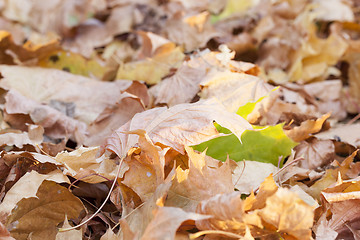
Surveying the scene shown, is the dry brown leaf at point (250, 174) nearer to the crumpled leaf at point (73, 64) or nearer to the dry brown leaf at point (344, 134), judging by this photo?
the dry brown leaf at point (344, 134)

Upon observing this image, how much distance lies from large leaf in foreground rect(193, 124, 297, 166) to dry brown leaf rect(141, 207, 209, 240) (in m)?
0.28

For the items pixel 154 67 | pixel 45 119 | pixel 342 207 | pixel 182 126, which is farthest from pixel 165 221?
pixel 154 67

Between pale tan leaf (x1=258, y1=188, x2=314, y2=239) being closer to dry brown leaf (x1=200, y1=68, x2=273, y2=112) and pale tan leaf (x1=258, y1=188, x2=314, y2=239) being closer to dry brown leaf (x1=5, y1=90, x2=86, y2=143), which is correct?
dry brown leaf (x1=200, y1=68, x2=273, y2=112)

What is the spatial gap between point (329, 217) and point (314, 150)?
28 cm

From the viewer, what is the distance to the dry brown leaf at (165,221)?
0.64m

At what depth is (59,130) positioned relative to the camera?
45.3 inches

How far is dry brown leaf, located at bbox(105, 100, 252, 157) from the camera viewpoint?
840 mm

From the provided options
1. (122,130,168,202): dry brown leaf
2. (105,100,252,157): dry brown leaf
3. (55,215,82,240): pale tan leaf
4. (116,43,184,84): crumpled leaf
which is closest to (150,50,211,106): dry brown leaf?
(116,43,184,84): crumpled leaf

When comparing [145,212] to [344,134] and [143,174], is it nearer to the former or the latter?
Answer: [143,174]

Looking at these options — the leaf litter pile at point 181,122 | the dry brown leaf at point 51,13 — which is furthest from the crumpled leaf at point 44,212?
the dry brown leaf at point 51,13

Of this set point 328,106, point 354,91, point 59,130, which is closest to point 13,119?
point 59,130

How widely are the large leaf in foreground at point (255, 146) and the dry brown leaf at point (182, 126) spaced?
8cm

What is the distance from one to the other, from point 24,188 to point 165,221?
356 millimetres

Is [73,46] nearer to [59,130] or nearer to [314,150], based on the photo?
[59,130]
